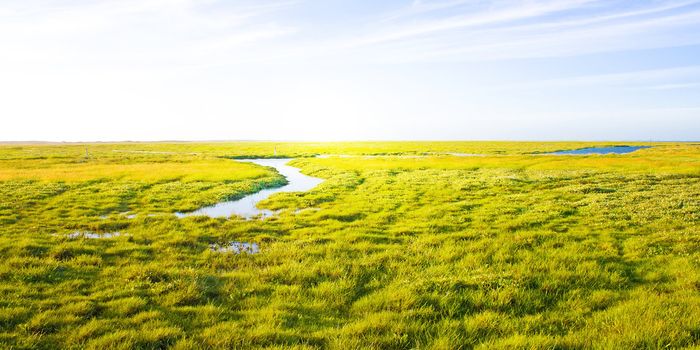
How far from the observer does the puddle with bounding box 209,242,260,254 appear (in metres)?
13.3

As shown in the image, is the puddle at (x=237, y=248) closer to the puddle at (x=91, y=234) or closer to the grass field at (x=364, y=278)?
the grass field at (x=364, y=278)

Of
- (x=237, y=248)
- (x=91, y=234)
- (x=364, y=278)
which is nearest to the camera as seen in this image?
(x=364, y=278)

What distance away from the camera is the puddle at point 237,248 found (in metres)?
13.3

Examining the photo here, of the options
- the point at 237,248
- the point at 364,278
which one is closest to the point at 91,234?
the point at 237,248

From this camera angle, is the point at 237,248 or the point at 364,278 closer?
the point at 364,278

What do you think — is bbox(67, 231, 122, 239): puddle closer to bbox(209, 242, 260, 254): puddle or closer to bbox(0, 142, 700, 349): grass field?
bbox(0, 142, 700, 349): grass field

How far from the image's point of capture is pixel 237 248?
13.9 m

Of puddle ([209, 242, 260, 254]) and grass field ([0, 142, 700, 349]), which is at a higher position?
grass field ([0, 142, 700, 349])

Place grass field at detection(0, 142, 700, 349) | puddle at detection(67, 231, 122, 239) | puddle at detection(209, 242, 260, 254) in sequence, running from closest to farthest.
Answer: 1. grass field at detection(0, 142, 700, 349)
2. puddle at detection(209, 242, 260, 254)
3. puddle at detection(67, 231, 122, 239)

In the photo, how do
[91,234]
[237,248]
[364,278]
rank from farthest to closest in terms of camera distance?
1. [91,234]
2. [237,248]
3. [364,278]

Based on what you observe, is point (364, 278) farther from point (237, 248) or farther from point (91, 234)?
point (91, 234)

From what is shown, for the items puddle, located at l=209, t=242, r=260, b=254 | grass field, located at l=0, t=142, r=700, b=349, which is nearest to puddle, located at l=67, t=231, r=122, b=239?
grass field, located at l=0, t=142, r=700, b=349

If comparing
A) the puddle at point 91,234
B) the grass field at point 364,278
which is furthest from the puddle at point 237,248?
the puddle at point 91,234

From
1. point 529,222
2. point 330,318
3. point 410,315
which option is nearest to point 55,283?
point 330,318
